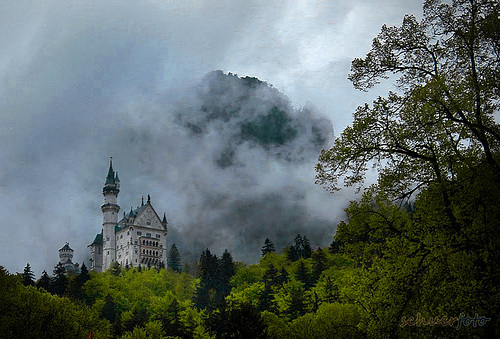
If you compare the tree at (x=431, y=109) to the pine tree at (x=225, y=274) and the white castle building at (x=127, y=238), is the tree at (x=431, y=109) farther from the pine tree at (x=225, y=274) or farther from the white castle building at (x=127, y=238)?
the white castle building at (x=127, y=238)

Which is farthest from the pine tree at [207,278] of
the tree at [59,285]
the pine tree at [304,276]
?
the tree at [59,285]

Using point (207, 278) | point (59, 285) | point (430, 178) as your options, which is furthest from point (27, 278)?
point (430, 178)

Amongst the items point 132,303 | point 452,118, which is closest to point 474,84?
point 452,118

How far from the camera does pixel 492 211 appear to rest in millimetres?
15570

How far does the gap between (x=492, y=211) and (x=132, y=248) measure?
15653 centimetres

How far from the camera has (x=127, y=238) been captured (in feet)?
546

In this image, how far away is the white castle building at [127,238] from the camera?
165250 millimetres

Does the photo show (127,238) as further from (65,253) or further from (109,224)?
(65,253)

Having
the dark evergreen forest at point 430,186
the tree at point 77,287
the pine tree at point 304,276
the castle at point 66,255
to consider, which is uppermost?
the castle at point 66,255

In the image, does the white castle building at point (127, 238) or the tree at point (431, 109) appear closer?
the tree at point (431, 109)

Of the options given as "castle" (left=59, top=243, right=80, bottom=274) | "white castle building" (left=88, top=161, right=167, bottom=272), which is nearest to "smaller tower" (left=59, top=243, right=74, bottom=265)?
"castle" (left=59, top=243, right=80, bottom=274)

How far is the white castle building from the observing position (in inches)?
6506

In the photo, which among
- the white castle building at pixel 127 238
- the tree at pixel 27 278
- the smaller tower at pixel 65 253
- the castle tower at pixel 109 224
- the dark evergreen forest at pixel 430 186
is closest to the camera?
the dark evergreen forest at pixel 430 186

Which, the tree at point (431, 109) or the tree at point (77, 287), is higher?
the tree at point (77, 287)
